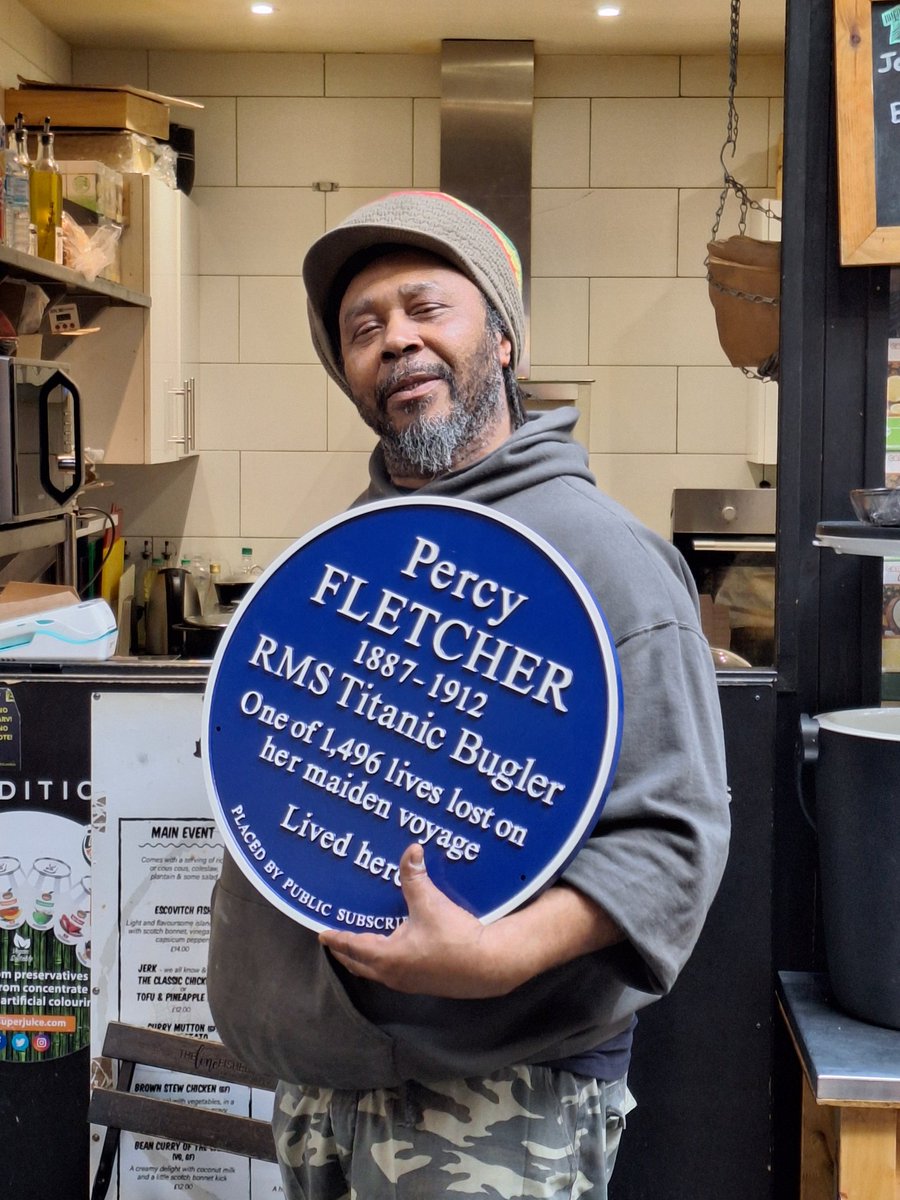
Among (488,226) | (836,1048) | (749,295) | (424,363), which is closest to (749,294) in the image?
(749,295)

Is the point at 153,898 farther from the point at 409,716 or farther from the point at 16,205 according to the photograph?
the point at 16,205

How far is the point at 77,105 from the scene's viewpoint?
12.1 ft

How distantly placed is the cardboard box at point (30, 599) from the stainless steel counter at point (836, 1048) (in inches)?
46.5

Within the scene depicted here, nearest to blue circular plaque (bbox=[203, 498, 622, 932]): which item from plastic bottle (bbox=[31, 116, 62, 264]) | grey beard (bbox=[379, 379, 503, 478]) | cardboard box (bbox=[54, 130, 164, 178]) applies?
grey beard (bbox=[379, 379, 503, 478])

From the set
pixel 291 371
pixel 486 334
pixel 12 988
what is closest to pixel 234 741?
pixel 486 334

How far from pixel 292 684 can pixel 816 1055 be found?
0.82 m

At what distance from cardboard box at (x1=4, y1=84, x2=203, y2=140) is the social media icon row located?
2.74 metres

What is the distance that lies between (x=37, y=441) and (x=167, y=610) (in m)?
1.37

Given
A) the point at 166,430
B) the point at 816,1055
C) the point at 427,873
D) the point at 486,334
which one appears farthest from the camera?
the point at 166,430

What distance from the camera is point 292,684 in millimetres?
1055

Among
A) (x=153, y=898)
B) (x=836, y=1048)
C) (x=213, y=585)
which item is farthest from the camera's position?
(x=213, y=585)

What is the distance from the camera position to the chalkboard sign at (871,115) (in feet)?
5.44

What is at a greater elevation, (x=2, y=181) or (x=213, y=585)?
(x=2, y=181)

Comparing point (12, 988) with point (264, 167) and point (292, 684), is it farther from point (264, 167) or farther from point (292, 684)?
point (264, 167)
